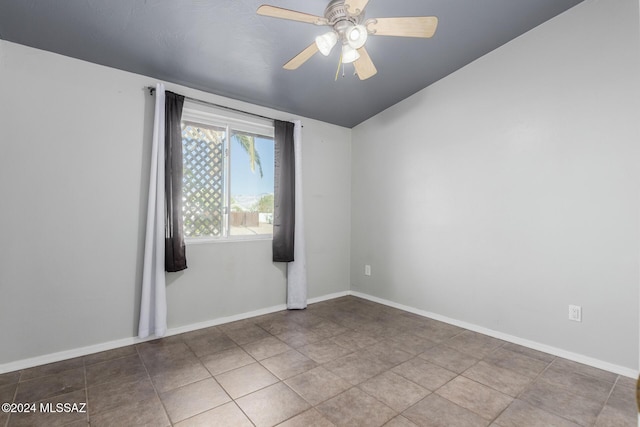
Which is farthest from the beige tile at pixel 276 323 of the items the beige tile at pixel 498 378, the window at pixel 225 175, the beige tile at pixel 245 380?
the beige tile at pixel 498 378

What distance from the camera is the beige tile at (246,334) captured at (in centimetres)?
266

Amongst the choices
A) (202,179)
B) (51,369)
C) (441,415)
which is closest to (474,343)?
(441,415)

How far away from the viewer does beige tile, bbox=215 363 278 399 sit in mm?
1897

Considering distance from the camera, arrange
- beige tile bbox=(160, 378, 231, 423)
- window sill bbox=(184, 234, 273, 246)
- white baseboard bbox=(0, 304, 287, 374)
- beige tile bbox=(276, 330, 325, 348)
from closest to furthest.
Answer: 1. beige tile bbox=(160, 378, 231, 423)
2. white baseboard bbox=(0, 304, 287, 374)
3. beige tile bbox=(276, 330, 325, 348)
4. window sill bbox=(184, 234, 273, 246)

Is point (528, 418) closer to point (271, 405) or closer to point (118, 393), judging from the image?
point (271, 405)

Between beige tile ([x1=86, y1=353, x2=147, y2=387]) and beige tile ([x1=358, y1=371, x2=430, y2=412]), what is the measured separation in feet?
5.24

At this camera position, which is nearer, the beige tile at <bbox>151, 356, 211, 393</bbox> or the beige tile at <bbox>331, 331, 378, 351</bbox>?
the beige tile at <bbox>151, 356, 211, 393</bbox>

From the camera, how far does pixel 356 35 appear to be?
167cm

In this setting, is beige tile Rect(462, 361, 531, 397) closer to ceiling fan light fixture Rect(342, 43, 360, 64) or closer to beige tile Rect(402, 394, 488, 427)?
beige tile Rect(402, 394, 488, 427)

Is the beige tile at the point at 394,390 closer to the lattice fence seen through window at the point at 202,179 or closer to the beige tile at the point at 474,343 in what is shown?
the beige tile at the point at 474,343

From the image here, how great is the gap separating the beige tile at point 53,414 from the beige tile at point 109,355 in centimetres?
45

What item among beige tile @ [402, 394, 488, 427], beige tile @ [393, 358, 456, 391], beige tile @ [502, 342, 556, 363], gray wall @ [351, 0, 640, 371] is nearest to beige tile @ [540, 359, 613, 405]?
beige tile @ [502, 342, 556, 363]

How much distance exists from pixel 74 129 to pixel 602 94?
407cm

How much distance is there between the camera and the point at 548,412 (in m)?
1.71
